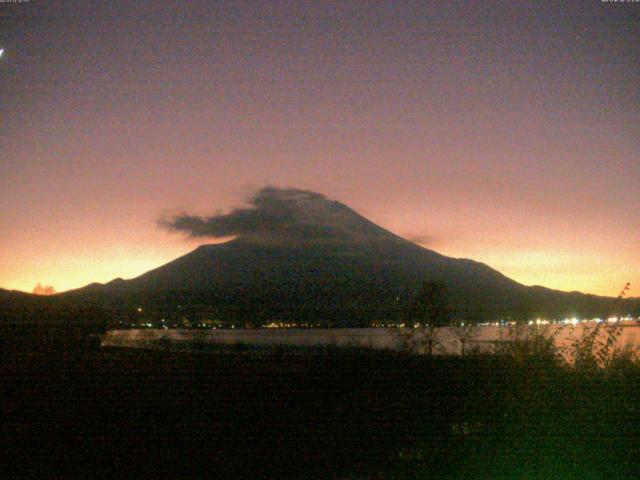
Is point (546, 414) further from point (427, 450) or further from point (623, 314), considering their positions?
point (623, 314)

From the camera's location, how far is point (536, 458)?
6.31 meters

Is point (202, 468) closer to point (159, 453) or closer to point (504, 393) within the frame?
point (159, 453)

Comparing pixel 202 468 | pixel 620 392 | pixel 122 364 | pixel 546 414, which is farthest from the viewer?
pixel 122 364

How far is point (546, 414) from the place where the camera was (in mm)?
7578

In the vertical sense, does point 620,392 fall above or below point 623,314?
below

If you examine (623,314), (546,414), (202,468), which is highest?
(623,314)

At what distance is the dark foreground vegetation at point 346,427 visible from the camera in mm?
6543

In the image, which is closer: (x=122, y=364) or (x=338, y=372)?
(x=338, y=372)

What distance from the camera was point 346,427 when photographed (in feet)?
29.2

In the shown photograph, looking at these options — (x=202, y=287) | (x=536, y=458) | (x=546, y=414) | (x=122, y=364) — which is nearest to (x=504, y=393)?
(x=546, y=414)

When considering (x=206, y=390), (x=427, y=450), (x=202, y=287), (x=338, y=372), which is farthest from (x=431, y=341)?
(x=202, y=287)

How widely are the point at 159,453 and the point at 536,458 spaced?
415cm

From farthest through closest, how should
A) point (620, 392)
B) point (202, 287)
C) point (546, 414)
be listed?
point (202, 287)
point (620, 392)
point (546, 414)

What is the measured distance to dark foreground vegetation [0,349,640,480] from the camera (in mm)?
6543
